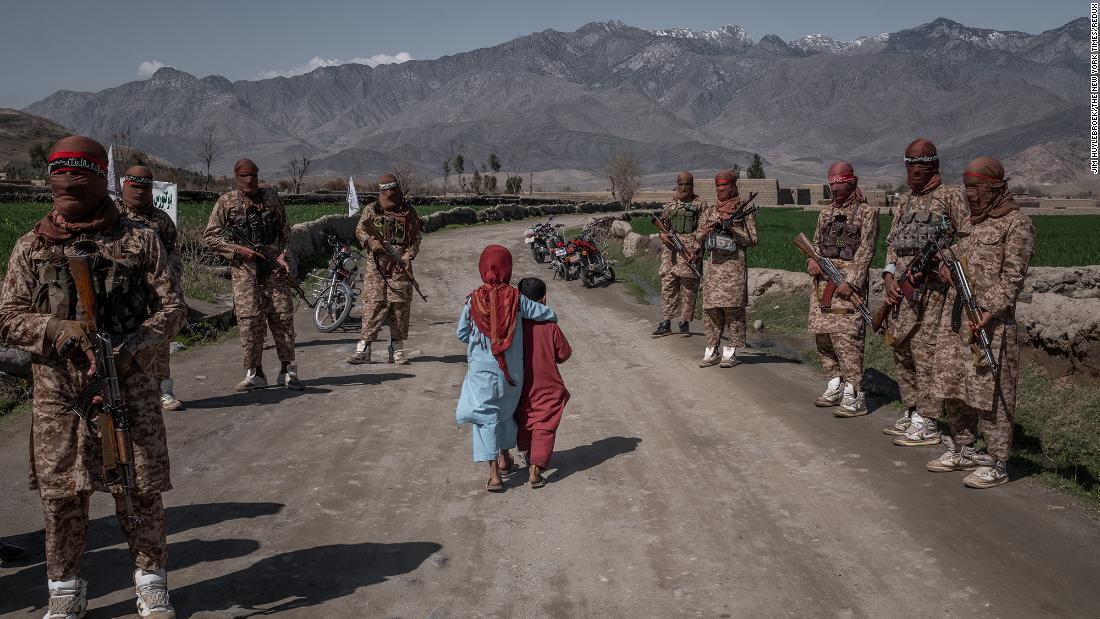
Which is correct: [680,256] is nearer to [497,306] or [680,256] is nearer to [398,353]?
[398,353]

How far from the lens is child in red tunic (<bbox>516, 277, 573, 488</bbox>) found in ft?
19.8

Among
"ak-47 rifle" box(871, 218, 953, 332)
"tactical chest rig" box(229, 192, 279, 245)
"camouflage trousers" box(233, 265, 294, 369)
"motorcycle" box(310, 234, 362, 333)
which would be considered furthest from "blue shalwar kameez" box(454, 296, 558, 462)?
"motorcycle" box(310, 234, 362, 333)

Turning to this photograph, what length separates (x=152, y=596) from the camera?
13.4ft

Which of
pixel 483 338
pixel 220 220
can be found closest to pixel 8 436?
pixel 220 220

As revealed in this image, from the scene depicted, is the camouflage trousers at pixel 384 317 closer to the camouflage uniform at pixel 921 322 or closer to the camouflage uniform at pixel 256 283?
the camouflage uniform at pixel 256 283

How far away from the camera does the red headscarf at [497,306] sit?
5.86 metres

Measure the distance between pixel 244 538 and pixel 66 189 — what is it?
217 cm

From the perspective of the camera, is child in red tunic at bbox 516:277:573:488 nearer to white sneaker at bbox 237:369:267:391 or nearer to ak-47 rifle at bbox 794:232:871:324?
ak-47 rifle at bbox 794:232:871:324

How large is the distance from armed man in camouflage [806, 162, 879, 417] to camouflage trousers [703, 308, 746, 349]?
1.79 meters

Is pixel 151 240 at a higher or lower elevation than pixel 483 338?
higher

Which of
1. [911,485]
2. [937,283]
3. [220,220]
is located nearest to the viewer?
[911,485]

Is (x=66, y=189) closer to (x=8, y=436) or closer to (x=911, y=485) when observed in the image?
(x=8, y=436)

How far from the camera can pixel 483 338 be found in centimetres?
598

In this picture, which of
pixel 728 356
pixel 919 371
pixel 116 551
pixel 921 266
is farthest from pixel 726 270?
pixel 116 551
